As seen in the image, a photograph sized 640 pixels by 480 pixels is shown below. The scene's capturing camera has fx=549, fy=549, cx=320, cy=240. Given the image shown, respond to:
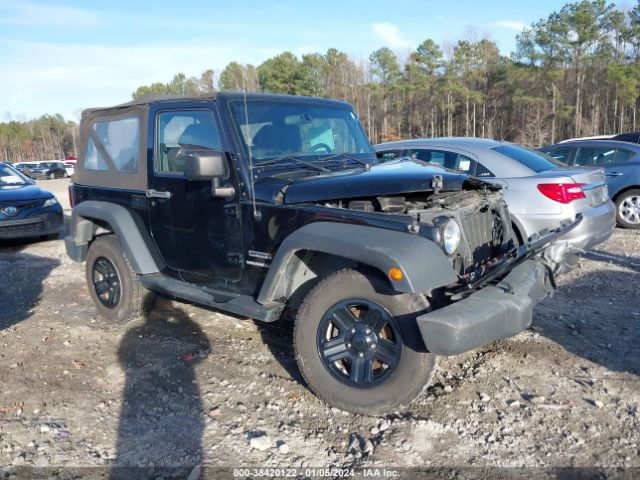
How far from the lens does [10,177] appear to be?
10875 mm

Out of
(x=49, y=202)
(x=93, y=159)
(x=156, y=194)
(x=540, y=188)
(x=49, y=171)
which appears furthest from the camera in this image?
(x=49, y=171)

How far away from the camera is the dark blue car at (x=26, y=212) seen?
966 cm

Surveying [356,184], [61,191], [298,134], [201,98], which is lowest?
[61,191]

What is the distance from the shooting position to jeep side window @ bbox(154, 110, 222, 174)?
438 centimetres

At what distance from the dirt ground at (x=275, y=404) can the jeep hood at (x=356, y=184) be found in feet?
4.63

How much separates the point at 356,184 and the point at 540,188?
346cm

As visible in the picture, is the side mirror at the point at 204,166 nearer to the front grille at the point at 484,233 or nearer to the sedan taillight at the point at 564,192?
the front grille at the point at 484,233

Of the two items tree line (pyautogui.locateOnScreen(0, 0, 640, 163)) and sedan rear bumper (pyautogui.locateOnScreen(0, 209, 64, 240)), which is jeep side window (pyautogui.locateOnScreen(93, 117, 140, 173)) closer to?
sedan rear bumper (pyautogui.locateOnScreen(0, 209, 64, 240))

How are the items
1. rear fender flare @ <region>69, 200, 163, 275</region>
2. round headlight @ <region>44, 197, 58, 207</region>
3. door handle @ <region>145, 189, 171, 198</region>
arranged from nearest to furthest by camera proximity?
1. door handle @ <region>145, 189, 171, 198</region>
2. rear fender flare @ <region>69, 200, 163, 275</region>
3. round headlight @ <region>44, 197, 58, 207</region>

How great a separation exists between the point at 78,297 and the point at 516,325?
5.30 metres

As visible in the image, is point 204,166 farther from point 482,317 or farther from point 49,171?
point 49,171

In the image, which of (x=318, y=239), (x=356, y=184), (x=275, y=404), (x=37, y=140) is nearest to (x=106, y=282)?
(x=275, y=404)

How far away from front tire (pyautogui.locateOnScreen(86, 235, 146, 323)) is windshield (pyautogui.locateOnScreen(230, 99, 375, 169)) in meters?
1.97

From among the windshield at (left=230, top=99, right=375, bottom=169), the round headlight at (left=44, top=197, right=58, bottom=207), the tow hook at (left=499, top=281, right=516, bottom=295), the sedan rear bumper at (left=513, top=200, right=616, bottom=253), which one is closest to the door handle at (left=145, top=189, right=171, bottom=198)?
the windshield at (left=230, top=99, right=375, bottom=169)
